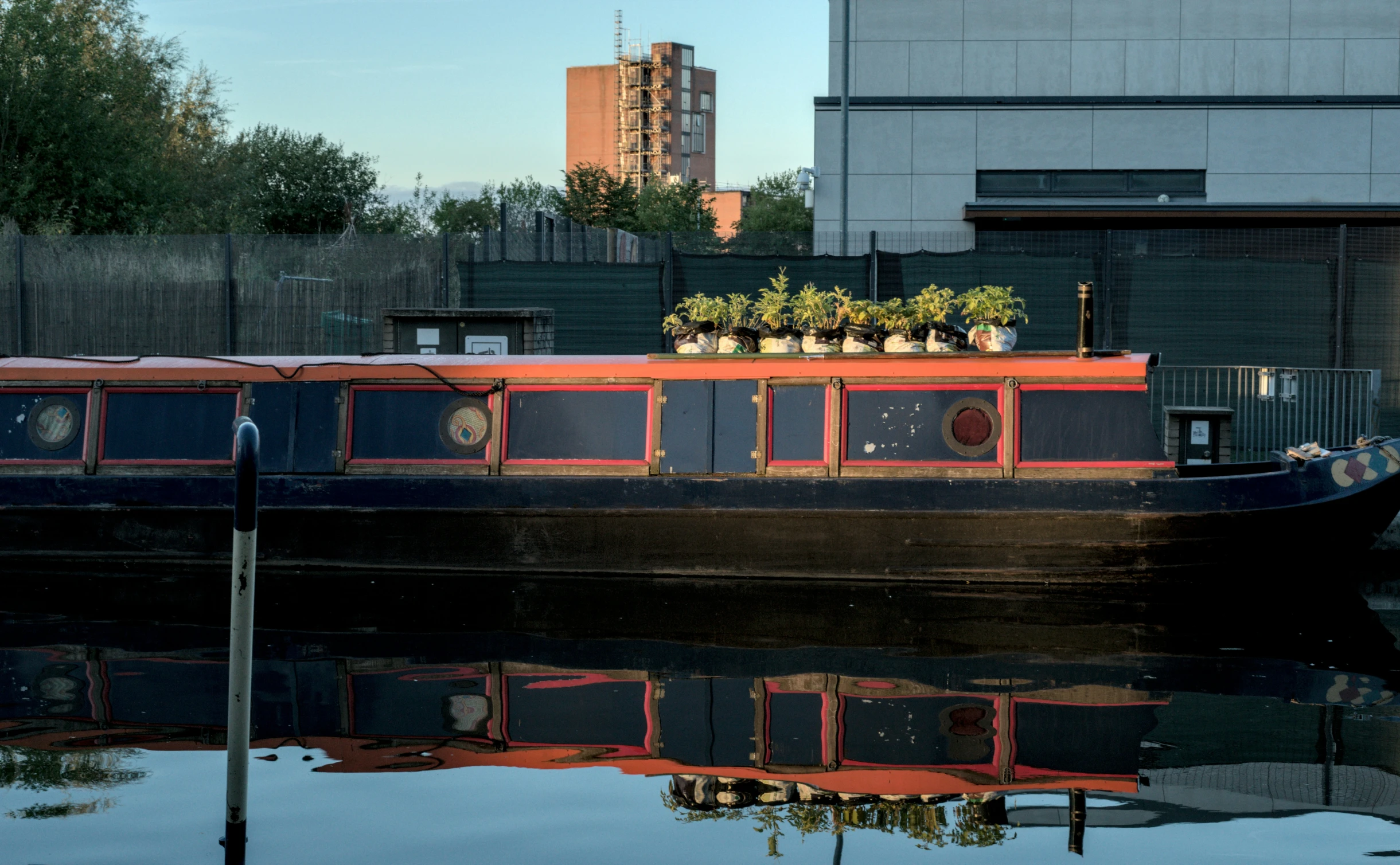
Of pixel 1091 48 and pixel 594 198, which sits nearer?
pixel 1091 48

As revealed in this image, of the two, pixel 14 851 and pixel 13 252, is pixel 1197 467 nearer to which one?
pixel 14 851

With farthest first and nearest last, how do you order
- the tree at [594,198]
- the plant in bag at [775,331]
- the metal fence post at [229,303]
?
1. the tree at [594,198]
2. the metal fence post at [229,303]
3. the plant in bag at [775,331]

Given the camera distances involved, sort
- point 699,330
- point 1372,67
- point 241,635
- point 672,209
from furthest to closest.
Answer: point 672,209
point 1372,67
point 699,330
point 241,635

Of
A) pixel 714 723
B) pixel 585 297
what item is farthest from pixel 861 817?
pixel 585 297

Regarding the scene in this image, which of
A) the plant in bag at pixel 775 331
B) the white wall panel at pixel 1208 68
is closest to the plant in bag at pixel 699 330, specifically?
the plant in bag at pixel 775 331

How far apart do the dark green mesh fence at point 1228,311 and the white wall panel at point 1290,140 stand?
11.1 metres

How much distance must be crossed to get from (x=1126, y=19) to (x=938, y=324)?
20148 mm

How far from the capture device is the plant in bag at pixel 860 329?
385 inches

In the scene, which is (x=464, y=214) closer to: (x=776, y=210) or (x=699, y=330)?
(x=776, y=210)

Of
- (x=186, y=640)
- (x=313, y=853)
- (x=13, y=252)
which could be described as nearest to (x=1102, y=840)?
(x=313, y=853)

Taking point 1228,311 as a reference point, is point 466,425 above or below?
below

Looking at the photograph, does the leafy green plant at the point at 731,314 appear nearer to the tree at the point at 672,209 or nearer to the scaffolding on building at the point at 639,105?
the tree at the point at 672,209

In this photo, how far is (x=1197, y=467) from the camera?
10.2 meters

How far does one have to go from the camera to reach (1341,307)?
16.7 meters
